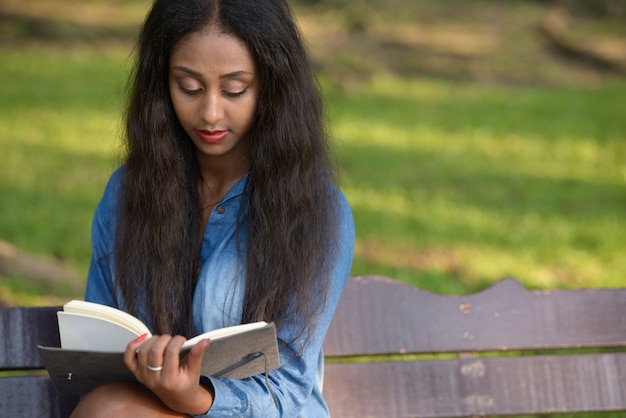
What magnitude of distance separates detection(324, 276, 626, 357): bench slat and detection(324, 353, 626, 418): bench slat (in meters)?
0.06

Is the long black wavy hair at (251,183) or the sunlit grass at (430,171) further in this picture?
the sunlit grass at (430,171)

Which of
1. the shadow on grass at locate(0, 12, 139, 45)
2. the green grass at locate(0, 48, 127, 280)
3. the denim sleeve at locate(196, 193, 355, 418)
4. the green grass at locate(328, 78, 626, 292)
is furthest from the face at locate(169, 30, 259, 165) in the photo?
the shadow on grass at locate(0, 12, 139, 45)

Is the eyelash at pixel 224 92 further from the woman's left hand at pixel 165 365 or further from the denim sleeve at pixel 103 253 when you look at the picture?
the woman's left hand at pixel 165 365

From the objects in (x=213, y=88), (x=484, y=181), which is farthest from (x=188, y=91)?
(x=484, y=181)

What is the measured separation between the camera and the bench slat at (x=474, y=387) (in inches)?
125

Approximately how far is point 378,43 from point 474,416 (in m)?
9.54

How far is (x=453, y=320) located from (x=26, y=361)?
1.34 metres

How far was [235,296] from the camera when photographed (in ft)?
8.91

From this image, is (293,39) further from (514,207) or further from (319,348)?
(514,207)

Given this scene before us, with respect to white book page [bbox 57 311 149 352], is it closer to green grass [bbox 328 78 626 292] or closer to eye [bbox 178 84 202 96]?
eye [bbox 178 84 202 96]

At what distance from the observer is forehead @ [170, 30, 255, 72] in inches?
101

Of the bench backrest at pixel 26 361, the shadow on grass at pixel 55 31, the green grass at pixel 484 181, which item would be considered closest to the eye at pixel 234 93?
the bench backrest at pixel 26 361

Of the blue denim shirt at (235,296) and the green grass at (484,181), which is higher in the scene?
the blue denim shirt at (235,296)

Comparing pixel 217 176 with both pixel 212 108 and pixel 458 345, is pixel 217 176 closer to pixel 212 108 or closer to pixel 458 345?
pixel 212 108
